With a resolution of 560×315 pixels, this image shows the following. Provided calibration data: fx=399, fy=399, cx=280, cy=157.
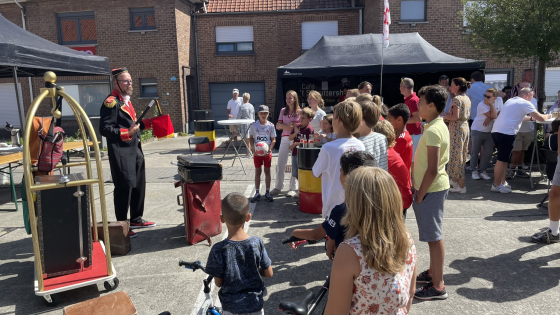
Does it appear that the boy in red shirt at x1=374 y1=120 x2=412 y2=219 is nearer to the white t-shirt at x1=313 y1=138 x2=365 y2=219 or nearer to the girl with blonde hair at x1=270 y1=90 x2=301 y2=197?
the white t-shirt at x1=313 y1=138 x2=365 y2=219

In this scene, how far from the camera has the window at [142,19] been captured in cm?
1716

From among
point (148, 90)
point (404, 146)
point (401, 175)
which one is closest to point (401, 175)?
point (401, 175)

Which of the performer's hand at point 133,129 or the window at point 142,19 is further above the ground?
the window at point 142,19

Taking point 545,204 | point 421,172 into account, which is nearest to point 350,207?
point 421,172

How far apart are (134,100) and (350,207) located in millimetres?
17532

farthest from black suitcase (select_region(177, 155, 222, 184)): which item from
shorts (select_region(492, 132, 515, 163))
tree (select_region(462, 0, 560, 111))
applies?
tree (select_region(462, 0, 560, 111))

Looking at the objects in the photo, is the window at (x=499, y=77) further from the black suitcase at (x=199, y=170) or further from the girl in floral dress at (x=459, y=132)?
the black suitcase at (x=199, y=170)

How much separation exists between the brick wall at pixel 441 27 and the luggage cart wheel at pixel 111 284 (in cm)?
1503

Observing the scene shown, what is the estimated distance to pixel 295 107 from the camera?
673 centimetres

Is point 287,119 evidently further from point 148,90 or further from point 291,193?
point 148,90

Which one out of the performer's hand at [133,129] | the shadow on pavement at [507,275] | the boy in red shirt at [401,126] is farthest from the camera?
the performer's hand at [133,129]

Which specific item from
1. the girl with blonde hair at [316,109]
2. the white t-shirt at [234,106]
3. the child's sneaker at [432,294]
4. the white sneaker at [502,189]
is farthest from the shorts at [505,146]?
the white t-shirt at [234,106]

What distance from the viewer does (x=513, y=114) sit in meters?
6.85

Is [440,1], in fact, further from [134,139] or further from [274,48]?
[134,139]
